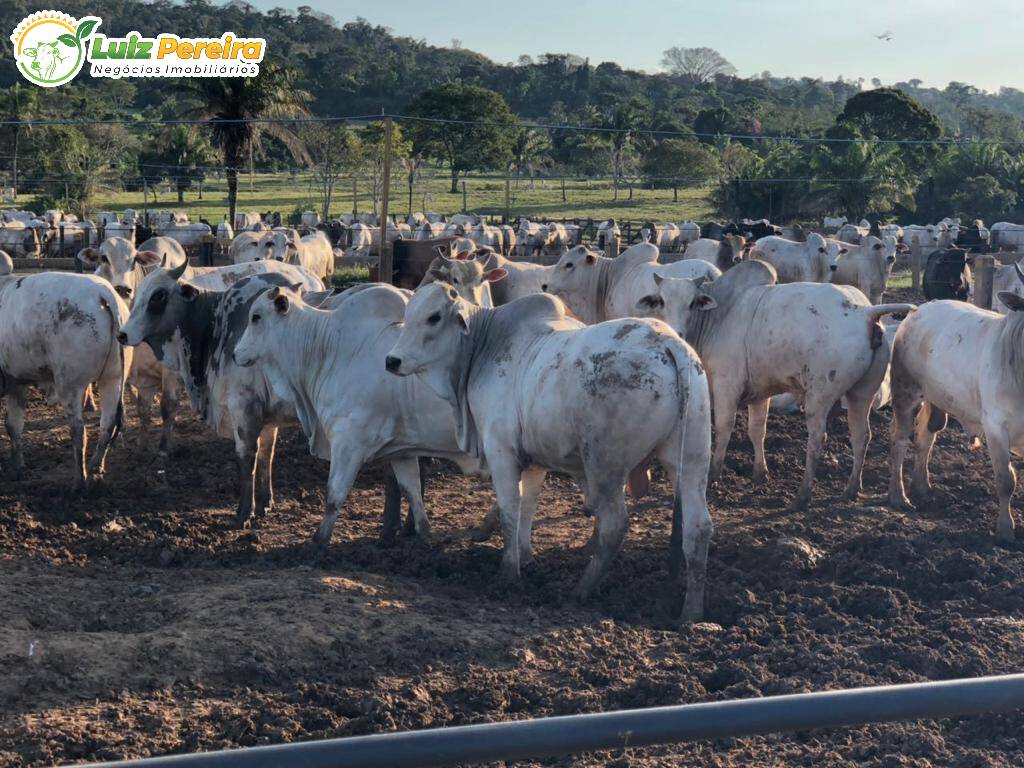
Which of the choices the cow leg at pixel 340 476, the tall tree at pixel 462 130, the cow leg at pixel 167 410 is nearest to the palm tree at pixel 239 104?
the tall tree at pixel 462 130

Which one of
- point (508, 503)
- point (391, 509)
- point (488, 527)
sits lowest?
point (488, 527)

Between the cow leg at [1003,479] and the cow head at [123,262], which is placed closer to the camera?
the cow leg at [1003,479]

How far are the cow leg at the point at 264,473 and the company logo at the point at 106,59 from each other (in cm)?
1971

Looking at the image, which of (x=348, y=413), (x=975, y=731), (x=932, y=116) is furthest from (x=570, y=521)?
(x=932, y=116)

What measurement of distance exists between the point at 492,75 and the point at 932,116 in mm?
53088

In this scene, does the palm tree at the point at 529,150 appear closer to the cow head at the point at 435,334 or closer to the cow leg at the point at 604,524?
the cow head at the point at 435,334

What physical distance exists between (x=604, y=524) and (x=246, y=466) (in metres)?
3.25

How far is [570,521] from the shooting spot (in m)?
9.15

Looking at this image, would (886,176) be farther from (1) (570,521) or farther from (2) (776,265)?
(1) (570,521)

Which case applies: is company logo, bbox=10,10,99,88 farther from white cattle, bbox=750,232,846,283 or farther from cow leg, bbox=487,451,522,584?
cow leg, bbox=487,451,522,584

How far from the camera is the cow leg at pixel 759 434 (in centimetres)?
1045

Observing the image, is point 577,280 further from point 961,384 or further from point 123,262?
point 961,384

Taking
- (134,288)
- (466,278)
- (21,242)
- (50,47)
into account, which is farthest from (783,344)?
(50,47)

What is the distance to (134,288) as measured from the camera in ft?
46.0
